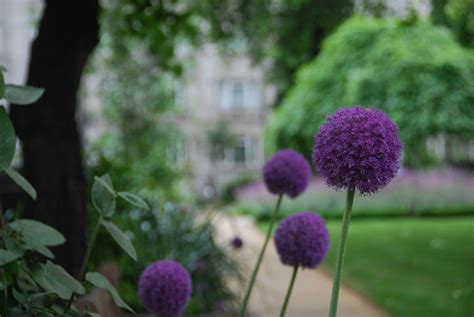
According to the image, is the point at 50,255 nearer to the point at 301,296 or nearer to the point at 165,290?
the point at 165,290

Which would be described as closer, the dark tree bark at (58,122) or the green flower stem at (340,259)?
the green flower stem at (340,259)

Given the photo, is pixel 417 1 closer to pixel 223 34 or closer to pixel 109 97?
pixel 223 34

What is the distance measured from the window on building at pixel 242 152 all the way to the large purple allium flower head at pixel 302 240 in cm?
2857

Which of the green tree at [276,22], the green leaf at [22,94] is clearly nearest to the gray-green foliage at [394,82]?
the green tree at [276,22]

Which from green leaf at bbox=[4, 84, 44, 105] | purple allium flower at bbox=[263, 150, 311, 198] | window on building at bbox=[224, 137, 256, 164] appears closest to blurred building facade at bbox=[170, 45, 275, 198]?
window on building at bbox=[224, 137, 256, 164]

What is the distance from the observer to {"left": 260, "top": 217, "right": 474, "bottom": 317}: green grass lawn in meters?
5.61

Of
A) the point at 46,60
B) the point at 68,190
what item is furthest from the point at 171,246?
the point at 46,60

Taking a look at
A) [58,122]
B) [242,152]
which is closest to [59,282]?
[58,122]

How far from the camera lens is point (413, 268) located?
24.8 ft

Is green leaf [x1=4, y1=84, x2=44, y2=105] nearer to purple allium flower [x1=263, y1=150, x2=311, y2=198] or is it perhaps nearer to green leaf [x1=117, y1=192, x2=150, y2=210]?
green leaf [x1=117, y1=192, x2=150, y2=210]

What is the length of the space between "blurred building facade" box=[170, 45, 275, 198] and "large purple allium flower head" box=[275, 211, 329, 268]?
27587 millimetres

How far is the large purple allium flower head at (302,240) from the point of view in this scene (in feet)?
3.67

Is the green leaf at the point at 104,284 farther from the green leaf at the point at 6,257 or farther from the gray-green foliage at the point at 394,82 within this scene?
the gray-green foliage at the point at 394,82

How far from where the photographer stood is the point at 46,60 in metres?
2.71
